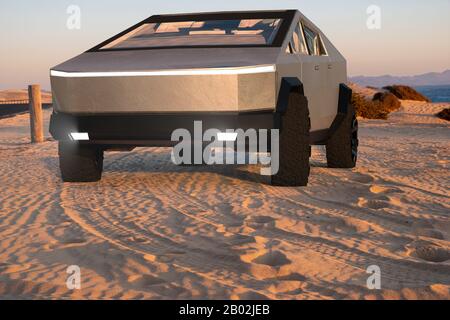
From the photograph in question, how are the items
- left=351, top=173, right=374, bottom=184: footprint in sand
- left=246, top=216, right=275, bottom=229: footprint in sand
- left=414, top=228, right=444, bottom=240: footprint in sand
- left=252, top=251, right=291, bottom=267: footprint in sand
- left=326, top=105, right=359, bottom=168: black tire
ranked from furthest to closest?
left=326, top=105, right=359, bottom=168: black tire → left=351, top=173, right=374, bottom=184: footprint in sand → left=246, top=216, right=275, bottom=229: footprint in sand → left=414, top=228, right=444, bottom=240: footprint in sand → left=252, top=251, right=291, bottom=267: footprint in sand

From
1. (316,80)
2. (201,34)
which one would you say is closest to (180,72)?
(201,34)

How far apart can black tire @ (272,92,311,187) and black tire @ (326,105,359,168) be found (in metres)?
1.75

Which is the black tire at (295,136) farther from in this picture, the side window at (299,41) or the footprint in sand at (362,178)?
the footprint in sand at (362,178)

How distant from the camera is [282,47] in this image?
6.62m

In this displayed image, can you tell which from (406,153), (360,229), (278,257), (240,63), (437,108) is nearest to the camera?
(278,257)

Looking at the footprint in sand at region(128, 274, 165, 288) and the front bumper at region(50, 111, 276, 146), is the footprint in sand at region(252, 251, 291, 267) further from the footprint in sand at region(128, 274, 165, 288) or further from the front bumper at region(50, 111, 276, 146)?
the front bumper at region(50, 111, 276, 146)

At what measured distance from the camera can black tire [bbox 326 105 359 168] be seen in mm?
8461

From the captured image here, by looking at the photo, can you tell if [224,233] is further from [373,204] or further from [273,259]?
[373,204]

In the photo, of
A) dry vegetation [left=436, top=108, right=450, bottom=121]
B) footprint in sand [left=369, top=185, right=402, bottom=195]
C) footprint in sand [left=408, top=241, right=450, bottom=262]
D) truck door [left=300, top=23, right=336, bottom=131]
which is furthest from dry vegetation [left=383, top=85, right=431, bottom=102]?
footprint in sand [left=408, top=241, right=450, bottom=262]

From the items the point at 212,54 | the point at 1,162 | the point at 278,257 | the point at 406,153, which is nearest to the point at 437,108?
the point at 406,153

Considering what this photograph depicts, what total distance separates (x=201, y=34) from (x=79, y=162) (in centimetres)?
177

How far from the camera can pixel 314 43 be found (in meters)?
8.11

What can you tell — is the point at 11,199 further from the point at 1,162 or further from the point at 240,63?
the point at 1,162

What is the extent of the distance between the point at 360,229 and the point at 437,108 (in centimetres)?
2308
